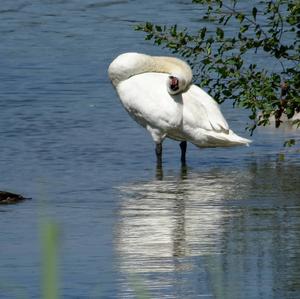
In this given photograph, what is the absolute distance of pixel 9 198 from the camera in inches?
381

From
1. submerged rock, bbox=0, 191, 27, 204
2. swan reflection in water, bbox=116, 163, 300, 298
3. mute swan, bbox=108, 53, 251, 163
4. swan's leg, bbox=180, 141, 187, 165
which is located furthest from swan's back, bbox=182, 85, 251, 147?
submerged rock, bbox=0, 191, 27, 204

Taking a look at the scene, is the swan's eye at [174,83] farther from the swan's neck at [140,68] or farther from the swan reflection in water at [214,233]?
the swan reflection in water at [214,233]

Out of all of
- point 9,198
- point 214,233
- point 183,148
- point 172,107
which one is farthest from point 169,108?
point 214,233

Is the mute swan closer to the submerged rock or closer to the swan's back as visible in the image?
the swan's back

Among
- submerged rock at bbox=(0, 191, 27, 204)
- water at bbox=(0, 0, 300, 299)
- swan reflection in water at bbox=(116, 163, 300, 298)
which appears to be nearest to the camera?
swan reflection in water at bbox=(116, 163, 300, 298)

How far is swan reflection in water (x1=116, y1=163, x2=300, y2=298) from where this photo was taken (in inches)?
271

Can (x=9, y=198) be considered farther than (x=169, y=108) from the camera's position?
No

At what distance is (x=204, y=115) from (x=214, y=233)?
397 cm

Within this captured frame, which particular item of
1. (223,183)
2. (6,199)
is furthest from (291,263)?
(223,183)

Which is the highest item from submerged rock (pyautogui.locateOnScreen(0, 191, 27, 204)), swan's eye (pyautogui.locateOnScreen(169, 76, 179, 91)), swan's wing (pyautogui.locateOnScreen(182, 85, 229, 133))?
swan's eye (pyautogui.locateOnScreen(169, 76, 179, 91))

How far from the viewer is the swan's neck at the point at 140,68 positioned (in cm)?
1243

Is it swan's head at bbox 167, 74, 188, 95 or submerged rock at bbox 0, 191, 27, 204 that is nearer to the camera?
submerged rock at bbox 0, 191, 27, 204

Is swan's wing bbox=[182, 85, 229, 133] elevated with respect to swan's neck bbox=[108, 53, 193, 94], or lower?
lower

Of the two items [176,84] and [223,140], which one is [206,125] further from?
[176,84]
